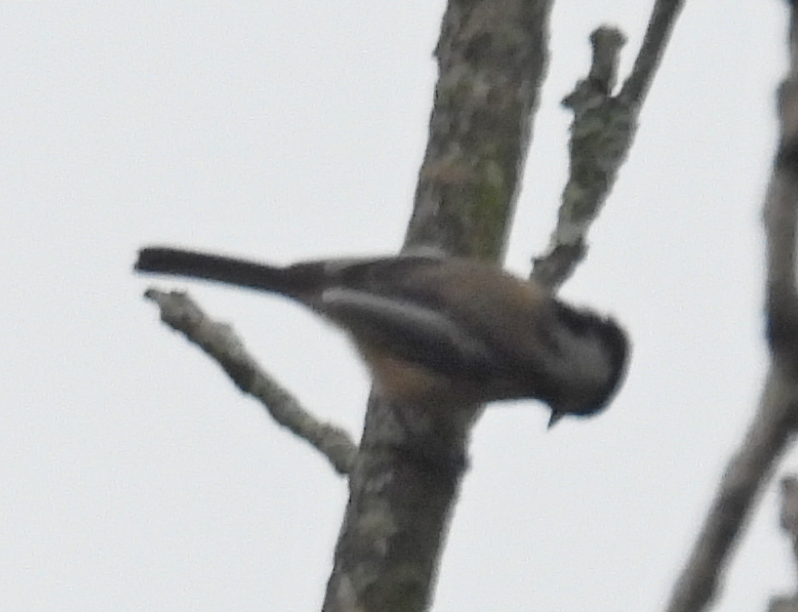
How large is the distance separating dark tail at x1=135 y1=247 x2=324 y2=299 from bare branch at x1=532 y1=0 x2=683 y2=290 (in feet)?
3.24

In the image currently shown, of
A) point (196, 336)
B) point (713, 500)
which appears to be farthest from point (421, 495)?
point (713, 500)

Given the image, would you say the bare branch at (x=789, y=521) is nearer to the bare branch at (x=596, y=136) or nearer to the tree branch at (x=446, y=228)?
the tree branch at (x=446, y=228)

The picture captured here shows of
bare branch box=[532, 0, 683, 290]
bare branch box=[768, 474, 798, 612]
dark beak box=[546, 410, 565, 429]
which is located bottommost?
bare branch box=[768, 474, 798, 612]

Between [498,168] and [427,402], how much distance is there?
0.59 metres

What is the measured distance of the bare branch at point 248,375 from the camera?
8.84 feet

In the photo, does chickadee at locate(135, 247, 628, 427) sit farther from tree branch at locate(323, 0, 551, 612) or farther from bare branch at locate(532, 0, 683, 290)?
bare branch at locate(532, 0, 683, 290)

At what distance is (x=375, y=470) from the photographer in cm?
264

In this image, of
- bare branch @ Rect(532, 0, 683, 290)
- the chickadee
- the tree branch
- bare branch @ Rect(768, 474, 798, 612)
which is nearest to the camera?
bare branch @ Rect(768, 474, 798, 612)

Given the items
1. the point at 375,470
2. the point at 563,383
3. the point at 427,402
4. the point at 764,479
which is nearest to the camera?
the point at 764,479

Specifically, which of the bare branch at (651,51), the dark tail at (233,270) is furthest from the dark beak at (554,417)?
the bare branch at (651,51)

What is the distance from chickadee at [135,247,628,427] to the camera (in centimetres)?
340

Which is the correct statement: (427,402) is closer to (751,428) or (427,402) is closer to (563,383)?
(563,383)

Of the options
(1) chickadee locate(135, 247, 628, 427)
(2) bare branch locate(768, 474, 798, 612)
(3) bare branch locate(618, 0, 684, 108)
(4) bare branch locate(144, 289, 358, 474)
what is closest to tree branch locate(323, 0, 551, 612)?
(4) bare branch locate(144, 289, 358, 474)

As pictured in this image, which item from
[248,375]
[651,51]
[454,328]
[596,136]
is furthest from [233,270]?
[651,51]
